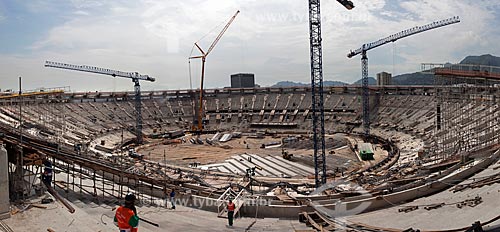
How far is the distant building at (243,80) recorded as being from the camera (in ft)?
322

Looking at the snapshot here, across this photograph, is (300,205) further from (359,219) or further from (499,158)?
(499,158)

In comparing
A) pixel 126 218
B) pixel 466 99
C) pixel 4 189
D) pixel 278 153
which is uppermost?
pixel 466 99

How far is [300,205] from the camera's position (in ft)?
47.7

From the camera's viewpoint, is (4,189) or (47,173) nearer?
(4,189)

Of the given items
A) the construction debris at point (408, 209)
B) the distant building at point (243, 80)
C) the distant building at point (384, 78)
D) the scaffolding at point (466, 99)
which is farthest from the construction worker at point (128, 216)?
the distant building at point (243, 80)

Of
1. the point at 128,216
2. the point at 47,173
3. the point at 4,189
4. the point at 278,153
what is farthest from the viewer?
the point at 278,153

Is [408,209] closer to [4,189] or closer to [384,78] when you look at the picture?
[4,189]

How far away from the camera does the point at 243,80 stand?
98.4 m

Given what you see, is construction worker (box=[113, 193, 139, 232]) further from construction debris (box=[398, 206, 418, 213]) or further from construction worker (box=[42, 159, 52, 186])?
construction debris (box=[398, 206, 418, 213])

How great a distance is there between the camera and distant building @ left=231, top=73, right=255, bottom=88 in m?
98.2

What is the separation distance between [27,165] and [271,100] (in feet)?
198

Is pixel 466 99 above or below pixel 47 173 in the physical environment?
above

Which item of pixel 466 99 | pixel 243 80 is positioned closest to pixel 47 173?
pixel 466 99

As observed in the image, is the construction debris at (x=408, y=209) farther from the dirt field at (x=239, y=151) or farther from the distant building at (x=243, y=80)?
the distant building at (x=243, y=80)
